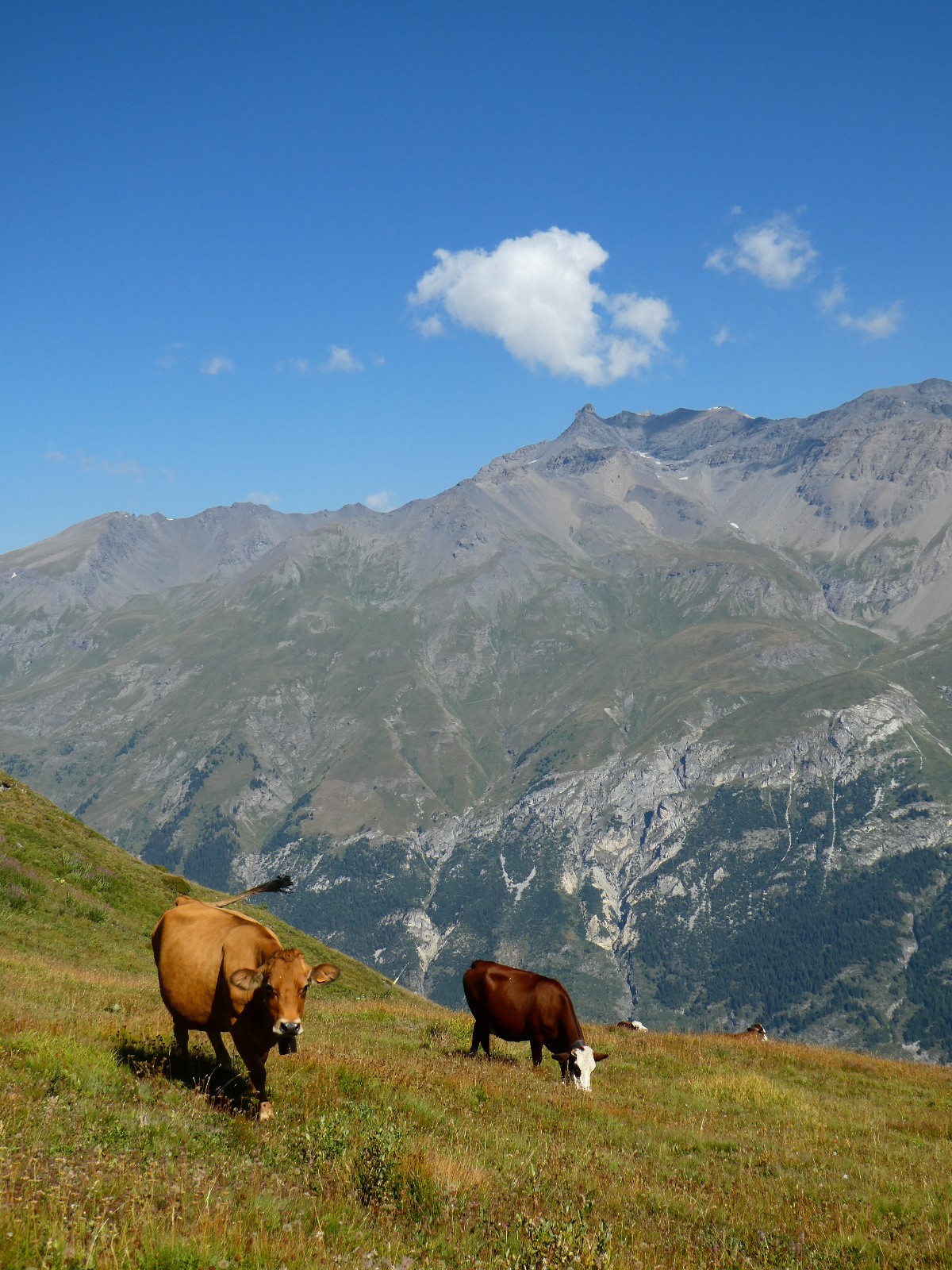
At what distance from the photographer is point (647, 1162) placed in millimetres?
14398

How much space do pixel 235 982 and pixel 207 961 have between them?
1.28 m

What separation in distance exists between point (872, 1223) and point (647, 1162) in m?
3.61

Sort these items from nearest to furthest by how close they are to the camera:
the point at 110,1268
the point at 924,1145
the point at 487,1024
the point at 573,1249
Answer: the point at 110,1268
the point at 573,1249
the point at 924,1145
the point at 487,1024

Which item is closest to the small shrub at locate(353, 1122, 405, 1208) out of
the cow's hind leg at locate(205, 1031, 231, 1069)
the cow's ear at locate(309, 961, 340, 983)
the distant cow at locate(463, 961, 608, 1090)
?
the cow's ear at locate(309, 961, 340, 983)

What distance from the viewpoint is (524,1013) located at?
73.7ft

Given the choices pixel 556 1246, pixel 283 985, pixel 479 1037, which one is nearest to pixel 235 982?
pixel 283 985

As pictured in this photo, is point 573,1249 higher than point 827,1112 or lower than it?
higher

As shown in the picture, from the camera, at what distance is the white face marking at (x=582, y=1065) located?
2011cm

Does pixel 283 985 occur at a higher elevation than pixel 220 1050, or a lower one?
higher

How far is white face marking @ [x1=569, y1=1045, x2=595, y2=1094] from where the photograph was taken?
2011cm

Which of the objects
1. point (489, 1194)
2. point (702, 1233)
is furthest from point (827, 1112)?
point (489, 1194)

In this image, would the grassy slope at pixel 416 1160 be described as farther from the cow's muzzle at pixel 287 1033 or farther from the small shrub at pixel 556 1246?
the cow's muzzle at pixel 287 1033

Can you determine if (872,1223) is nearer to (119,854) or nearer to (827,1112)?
(827,1112)

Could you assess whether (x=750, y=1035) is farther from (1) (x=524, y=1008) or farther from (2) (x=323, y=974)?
(2) (x=323, y=974)
